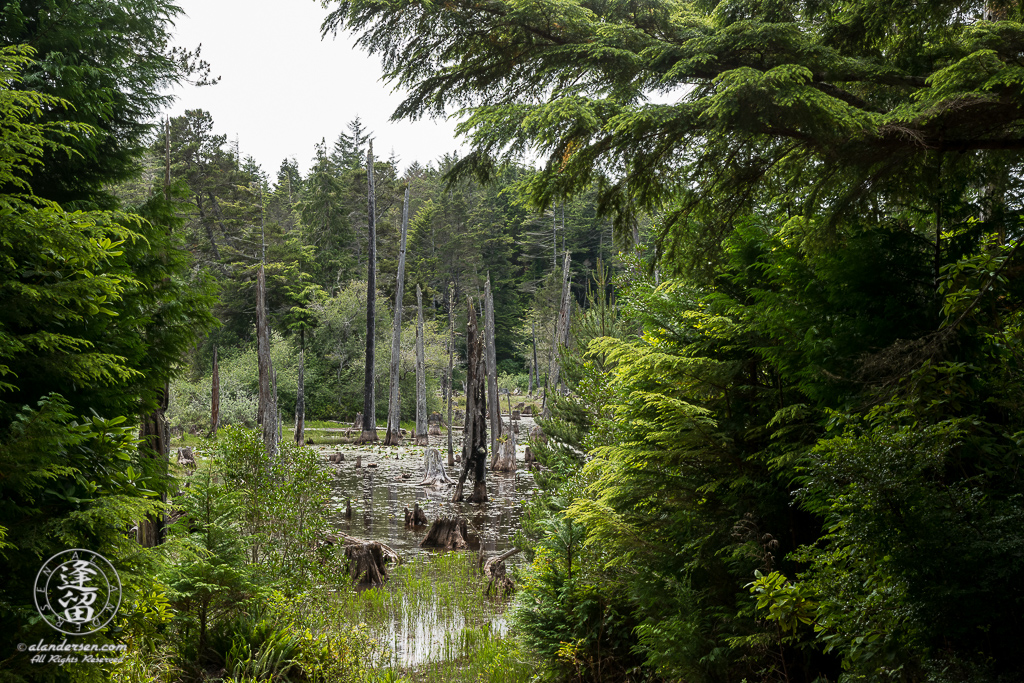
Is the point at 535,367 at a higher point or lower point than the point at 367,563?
higher

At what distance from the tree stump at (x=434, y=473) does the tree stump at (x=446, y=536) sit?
7.29 metres

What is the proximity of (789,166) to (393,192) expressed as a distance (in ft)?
153

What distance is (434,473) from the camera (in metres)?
21.2

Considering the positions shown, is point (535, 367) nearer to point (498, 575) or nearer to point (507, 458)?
point (507, 458)

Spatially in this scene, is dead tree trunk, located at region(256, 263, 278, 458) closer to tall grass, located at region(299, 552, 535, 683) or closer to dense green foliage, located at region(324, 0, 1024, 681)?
tall grass, located at region(299, 552, 535, 683)

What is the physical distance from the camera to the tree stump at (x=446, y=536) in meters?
12.9

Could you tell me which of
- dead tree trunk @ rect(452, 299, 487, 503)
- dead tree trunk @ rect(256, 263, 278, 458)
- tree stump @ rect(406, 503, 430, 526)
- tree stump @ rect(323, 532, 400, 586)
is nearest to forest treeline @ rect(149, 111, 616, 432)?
dead tree trunk @ rect(256, 263, 278, 458)

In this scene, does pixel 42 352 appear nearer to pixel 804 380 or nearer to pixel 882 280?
pixel 804 380

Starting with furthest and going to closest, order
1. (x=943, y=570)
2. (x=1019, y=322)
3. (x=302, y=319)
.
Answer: (x=302, y=319) → (x=1019, y=322) → (x=943, y=570)

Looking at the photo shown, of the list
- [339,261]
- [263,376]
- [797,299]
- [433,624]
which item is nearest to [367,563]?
[433,624]

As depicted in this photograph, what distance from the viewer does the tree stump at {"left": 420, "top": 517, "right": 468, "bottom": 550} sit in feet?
42.3

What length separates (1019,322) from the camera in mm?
2994

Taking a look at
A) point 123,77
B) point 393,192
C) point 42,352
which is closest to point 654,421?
point 42,352

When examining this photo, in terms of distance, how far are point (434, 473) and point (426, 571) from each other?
34.2 ft
